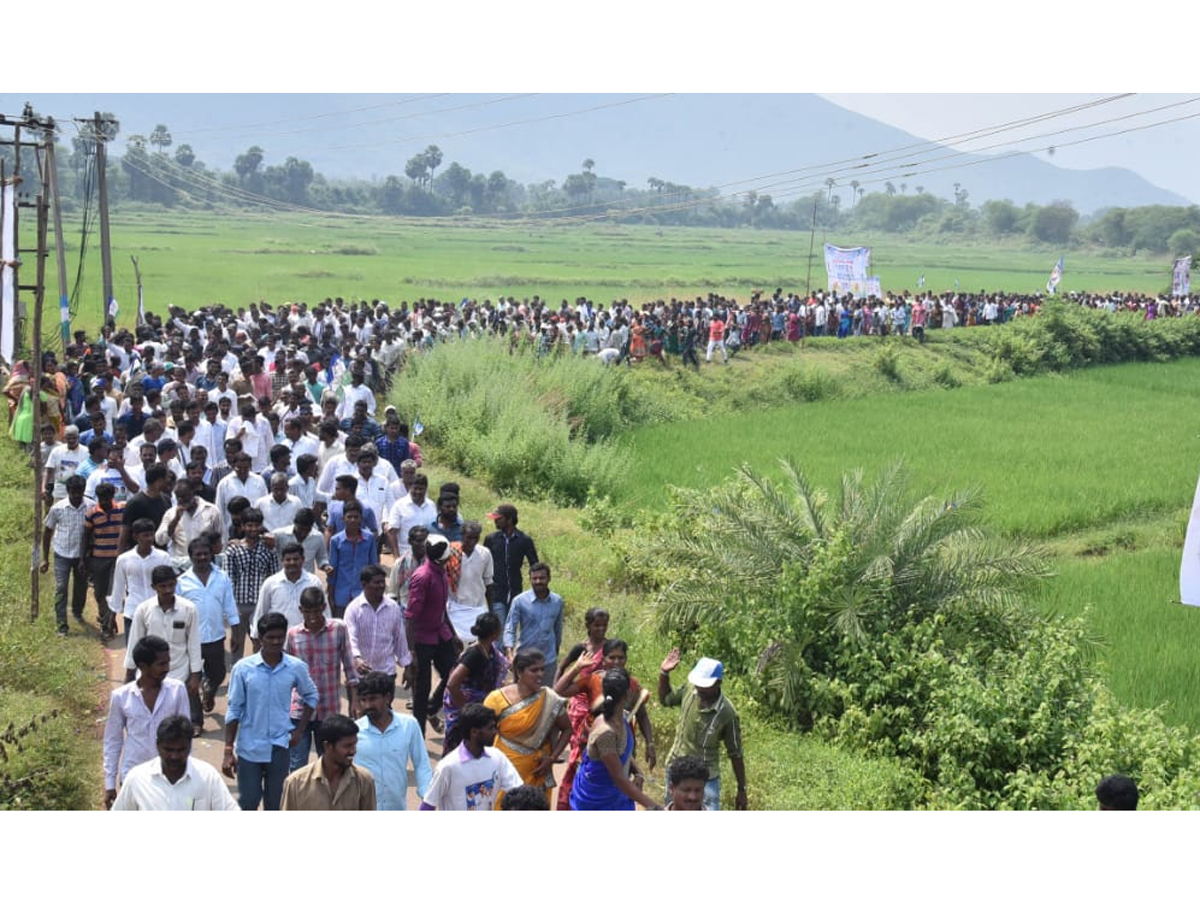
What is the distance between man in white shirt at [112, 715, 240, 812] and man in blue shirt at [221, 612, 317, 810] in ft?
3.34

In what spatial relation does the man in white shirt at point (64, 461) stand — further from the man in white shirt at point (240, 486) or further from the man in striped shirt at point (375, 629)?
the man in striped shirt at point (375, 629)

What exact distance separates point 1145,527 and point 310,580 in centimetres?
1306

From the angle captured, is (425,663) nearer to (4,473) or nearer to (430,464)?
(4,473)

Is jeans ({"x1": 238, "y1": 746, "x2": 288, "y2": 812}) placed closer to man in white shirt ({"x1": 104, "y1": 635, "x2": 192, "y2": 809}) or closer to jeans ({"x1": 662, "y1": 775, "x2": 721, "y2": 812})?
man in white shirt ({"x1": 104, "y1": 635, "x2": 192, "y2": 809})

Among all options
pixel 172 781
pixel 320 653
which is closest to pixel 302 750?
pixel 320 653

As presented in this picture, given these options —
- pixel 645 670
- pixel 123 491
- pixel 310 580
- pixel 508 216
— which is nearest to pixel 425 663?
pixel 310 580

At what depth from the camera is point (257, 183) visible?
104 meters

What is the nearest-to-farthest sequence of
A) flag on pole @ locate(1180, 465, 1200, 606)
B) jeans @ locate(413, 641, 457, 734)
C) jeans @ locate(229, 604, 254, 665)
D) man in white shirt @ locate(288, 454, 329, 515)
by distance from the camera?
flag on pole @ locate(1180, 465, 1200, 606) → jeans @ locate(413, 641, 457, 734) → jeans @ locate(229, 604, 254, 665) → man in white shirt @ locate(288, 454, 329, 515)

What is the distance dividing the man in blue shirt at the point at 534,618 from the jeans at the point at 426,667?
0.57m

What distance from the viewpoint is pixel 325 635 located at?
22.7ft

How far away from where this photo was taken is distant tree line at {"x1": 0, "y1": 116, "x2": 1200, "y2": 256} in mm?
95188

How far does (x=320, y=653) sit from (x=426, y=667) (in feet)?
4.70

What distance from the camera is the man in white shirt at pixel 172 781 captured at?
17.0 feet

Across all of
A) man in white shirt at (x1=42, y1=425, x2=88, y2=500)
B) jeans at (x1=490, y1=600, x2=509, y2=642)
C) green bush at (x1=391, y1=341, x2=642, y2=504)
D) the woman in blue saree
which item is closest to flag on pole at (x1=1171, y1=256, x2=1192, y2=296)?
green bush at (x1=391, y1=341, x2=642, y2=504)
